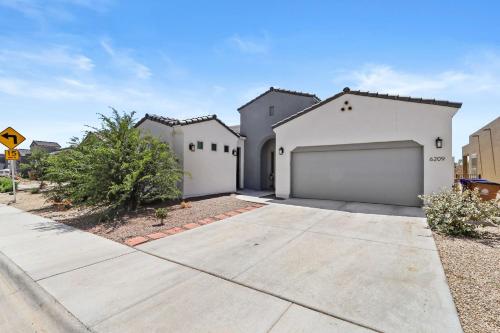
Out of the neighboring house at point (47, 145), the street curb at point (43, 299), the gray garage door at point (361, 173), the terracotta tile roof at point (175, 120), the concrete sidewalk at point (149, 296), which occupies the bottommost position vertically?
the street curb at point (43, 299)

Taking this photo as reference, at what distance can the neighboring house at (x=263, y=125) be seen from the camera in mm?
13328

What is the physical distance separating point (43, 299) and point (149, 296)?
4.78ft

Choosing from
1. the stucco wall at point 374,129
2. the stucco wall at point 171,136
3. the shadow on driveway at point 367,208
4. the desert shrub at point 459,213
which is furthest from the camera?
the stucco wall at point 171,136

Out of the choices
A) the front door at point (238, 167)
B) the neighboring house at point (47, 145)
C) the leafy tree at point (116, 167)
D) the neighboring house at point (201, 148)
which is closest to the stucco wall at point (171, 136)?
the neighboring house at point (201, 148)

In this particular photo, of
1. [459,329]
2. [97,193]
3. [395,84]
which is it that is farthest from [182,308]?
[395,84]

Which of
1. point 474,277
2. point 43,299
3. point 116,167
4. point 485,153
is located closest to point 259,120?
point 116,167

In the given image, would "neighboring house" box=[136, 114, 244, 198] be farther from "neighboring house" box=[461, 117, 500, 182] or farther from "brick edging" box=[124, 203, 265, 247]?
"neighboring house" box=[461, 117, 500, 182]

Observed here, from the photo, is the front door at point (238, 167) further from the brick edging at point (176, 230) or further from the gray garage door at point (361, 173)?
the brick edging at point (176, 230)

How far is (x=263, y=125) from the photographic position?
46.9 feet

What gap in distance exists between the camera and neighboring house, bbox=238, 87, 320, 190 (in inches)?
525

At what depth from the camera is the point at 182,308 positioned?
2.73 metres

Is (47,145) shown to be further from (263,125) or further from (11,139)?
(263,125)

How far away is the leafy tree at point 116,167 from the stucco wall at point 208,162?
187 cm

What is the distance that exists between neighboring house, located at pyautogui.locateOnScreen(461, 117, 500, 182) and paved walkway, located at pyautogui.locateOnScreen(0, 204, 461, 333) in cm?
1780
